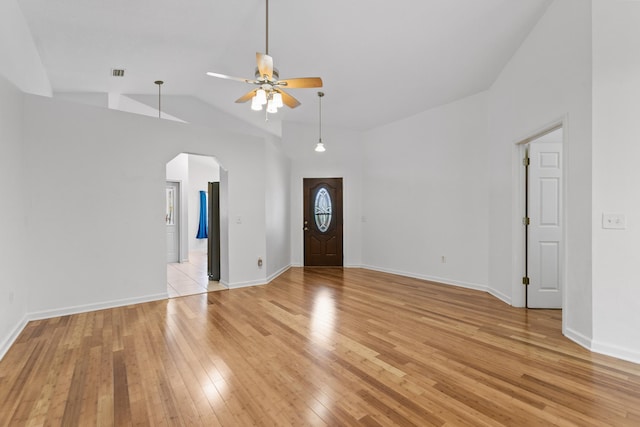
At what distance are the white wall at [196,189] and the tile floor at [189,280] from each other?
2665 millimetres

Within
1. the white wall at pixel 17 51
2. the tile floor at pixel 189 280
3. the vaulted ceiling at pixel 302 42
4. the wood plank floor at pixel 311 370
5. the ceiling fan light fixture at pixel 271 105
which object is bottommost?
the tile floor at pixel 189 280

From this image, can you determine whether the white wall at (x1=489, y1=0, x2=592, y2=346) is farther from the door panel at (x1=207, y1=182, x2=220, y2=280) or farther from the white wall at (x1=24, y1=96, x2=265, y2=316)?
the door panel at (x1=207, y1=182, x2=220, y2=280)

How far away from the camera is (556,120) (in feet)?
10.0

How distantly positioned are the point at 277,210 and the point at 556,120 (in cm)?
454

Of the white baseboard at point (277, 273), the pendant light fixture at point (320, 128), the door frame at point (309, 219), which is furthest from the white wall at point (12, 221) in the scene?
the door frame at point (309, 219)

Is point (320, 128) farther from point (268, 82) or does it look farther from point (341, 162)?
point (268, 82)

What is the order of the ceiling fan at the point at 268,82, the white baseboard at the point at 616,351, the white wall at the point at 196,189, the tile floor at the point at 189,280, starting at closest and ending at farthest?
the white baseboard at the point at 616,351, the ceiling fan at the point at 268,82, the tile floor at the point at 189,280, the white wall at the point at 196,189

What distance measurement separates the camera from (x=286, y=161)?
22.1 feet

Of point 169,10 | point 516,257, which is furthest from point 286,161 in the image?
point 516,257

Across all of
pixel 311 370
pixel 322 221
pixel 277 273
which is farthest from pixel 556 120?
pixel 277 273

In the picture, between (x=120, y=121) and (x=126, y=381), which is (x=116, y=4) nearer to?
(x=120, y=121)

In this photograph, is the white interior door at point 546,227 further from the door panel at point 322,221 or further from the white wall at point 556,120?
the door panel at point 322,221

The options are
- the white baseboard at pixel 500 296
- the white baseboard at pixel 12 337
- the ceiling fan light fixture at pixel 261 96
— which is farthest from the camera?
the white baseboard at pixel 500 296

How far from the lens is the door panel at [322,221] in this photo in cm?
698
